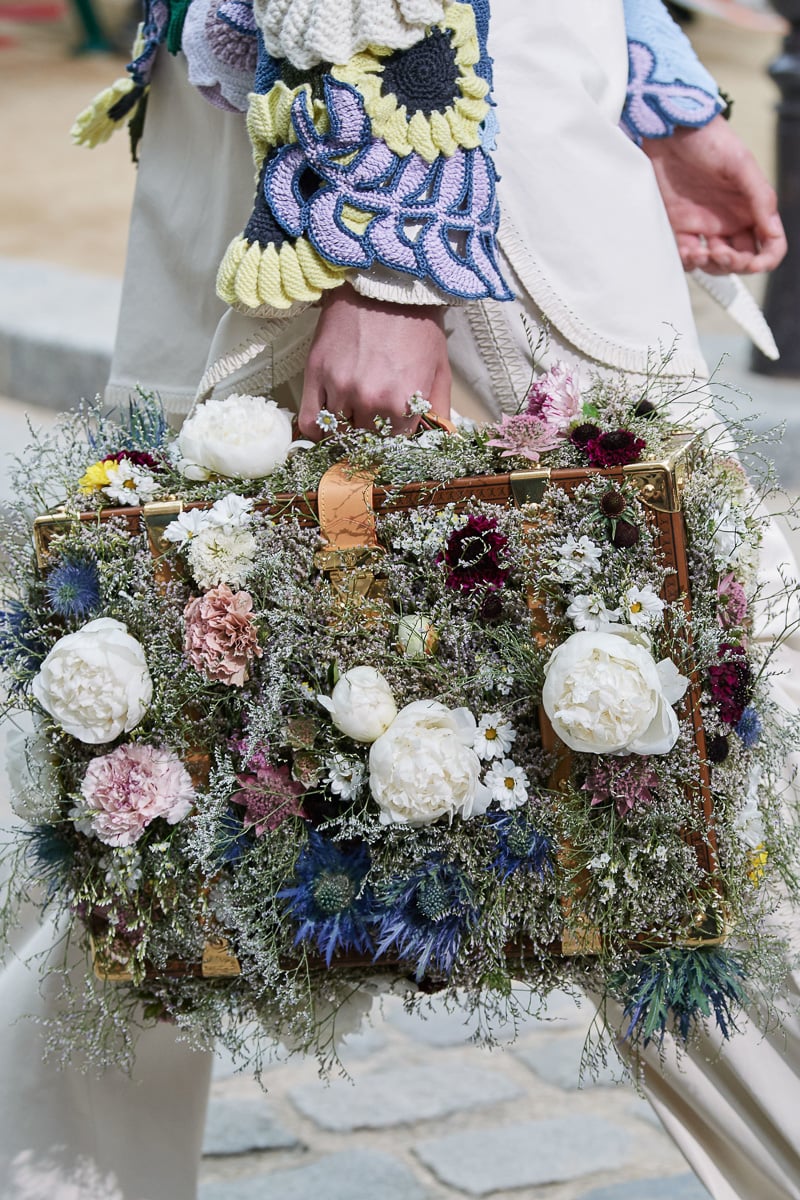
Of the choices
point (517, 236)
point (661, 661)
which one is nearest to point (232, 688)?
point (661, 661)

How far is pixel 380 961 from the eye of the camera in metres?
1.32

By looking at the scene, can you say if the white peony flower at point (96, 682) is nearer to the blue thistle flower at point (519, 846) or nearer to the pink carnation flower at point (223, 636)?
the pink carnation flower at point (223, 636)

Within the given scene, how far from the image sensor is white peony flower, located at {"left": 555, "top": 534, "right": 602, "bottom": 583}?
1.23 meters

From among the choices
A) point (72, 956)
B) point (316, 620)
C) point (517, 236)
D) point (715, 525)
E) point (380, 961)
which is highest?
point (517, 236)

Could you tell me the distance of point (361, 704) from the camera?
4.06ft

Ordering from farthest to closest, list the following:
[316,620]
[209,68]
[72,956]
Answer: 1. [72,956]
2. [209,68]
3. [316,620]

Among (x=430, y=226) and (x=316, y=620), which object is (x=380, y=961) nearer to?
(x=316, y=620)

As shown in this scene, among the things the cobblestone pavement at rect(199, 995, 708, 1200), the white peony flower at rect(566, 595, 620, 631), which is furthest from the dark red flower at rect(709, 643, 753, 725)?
the cobblestone pavement at rect(199, 995, 708, 1200)

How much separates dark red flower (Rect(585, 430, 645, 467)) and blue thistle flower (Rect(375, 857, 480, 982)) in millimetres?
382

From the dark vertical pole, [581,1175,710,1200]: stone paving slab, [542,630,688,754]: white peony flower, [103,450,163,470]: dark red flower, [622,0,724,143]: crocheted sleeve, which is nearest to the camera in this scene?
[542,630,688,754]: white peony flower

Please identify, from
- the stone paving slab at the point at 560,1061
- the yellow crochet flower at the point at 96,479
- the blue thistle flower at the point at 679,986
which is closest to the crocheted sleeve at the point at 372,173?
the yellow crochet flower at the point at 96,479

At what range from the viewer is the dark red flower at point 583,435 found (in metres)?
1.28

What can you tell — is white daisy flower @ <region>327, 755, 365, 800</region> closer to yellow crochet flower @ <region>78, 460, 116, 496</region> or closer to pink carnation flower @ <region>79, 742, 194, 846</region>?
pink carnation flower @ <region>79, 742, 194, 846</region>

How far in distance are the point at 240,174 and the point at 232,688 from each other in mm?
554
